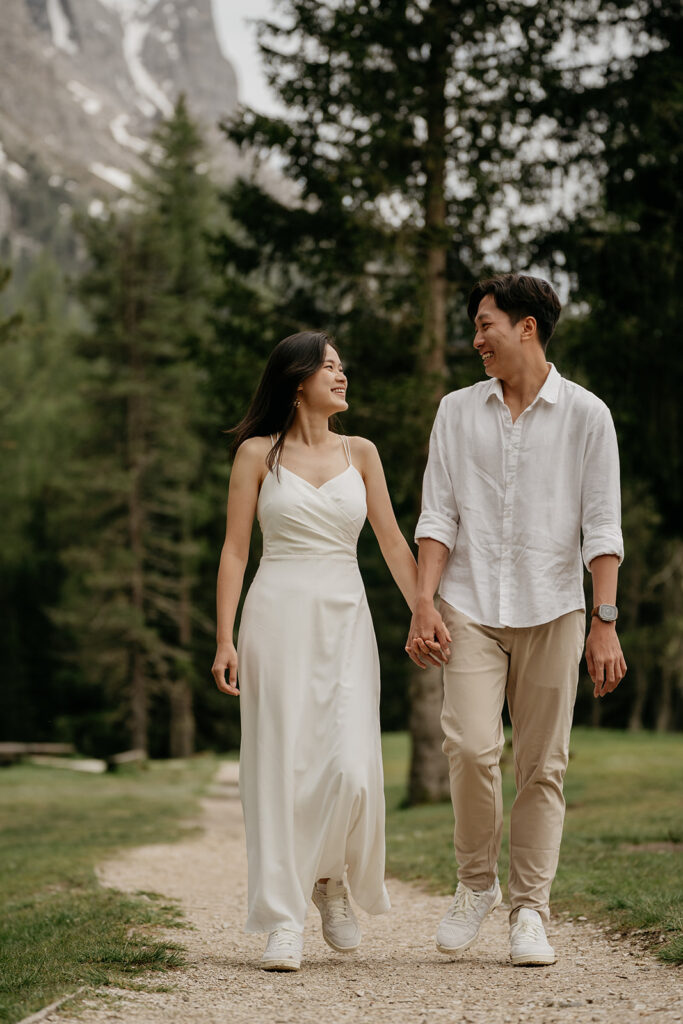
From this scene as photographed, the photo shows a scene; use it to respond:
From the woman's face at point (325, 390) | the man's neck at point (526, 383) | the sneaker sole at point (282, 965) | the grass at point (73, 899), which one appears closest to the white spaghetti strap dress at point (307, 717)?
the sneaker sole at point (282, 965)

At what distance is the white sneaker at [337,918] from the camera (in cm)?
456

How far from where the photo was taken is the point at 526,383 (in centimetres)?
451

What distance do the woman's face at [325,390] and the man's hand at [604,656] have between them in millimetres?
1424

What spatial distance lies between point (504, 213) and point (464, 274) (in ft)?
2.76

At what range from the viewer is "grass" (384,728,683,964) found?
5.43 meters

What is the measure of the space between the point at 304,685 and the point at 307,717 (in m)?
0.12

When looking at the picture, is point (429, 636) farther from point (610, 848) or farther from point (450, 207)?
point (450, 207)

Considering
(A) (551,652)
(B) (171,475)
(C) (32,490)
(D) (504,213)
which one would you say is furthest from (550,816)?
(C) (32,490)

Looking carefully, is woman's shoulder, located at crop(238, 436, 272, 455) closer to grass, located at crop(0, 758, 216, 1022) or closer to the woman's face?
the woman's face

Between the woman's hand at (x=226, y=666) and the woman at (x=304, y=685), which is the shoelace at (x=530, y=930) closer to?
the woman at (x=304, y=685)

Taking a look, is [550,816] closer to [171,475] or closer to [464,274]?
[464,274]

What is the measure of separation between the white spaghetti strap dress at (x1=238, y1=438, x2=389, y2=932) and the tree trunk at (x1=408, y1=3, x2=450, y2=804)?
8.04 metres

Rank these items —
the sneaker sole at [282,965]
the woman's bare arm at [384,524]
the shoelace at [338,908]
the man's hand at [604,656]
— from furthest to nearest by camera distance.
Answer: the woman's bare arm at [384,524] < the shoelace at [338,908] < the sneaker sole at [282,965] < the man's hand at [604,656]

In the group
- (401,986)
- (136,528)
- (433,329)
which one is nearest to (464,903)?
(401,986)
